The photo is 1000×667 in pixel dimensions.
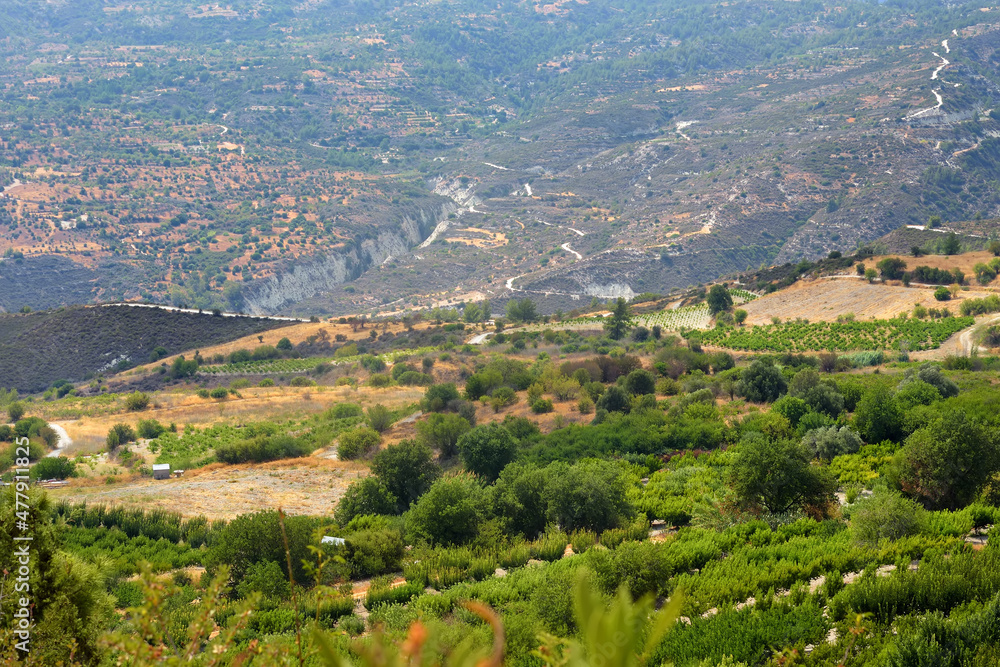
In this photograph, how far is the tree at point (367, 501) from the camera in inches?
766

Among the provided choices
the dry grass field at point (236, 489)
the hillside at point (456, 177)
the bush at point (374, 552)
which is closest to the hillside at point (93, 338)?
the hillside at point (456, 177)

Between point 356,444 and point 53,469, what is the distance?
10250 millimetres

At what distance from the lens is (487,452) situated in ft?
75.5

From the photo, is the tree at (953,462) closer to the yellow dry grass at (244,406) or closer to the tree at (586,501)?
the tree at (586,501)

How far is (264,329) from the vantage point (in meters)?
65.2

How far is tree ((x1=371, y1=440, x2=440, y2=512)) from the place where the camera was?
2108 cm

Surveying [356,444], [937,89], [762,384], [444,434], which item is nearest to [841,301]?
[762,384]

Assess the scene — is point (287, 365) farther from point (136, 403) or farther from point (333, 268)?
point (333, 268)

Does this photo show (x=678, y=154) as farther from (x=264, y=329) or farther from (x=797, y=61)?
(x=264, y=329)

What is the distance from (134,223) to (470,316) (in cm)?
6903

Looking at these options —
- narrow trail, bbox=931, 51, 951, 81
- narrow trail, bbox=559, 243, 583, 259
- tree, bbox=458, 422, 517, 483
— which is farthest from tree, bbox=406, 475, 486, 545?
narrow trail, bbox=931, 51, 951, 81

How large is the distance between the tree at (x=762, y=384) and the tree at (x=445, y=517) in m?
15.0

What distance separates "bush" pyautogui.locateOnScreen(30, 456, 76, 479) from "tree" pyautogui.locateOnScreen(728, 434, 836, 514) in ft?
74.3

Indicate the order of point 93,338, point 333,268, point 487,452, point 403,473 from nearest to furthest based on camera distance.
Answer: point 403,473
point 487,452
point 93,338
point 333,268
